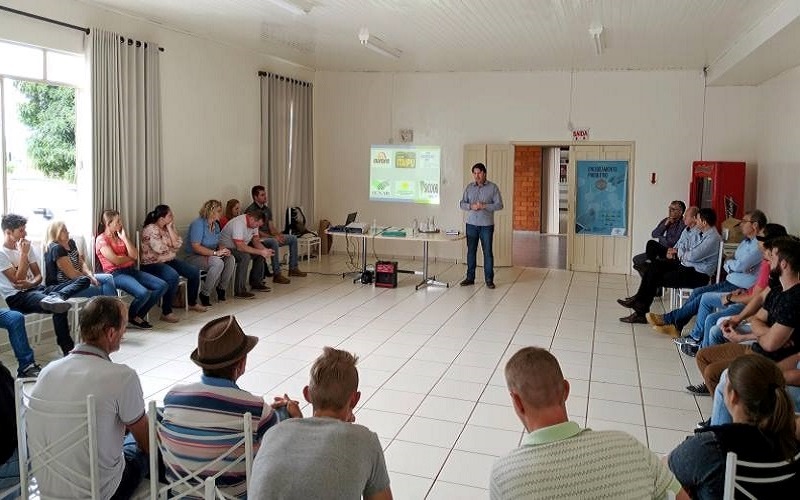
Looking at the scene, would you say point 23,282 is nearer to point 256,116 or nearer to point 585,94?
point 256,116

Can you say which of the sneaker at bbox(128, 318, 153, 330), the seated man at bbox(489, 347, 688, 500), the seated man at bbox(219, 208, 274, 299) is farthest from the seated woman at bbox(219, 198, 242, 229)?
the seated man at bbox(489, 347, 688, 500)

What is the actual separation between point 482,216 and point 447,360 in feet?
12.1

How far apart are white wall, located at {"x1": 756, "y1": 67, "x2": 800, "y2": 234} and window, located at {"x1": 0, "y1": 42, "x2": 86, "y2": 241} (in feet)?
23.9

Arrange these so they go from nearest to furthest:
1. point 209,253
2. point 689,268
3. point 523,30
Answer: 1. point 689,268
2. point 523,30
3. point 209,253

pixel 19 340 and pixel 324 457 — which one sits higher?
pixel 324 457

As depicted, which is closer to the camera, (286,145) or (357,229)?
(357,229)

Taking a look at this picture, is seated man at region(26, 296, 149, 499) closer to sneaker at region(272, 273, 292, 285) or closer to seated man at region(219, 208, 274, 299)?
seated man at region(219, 208, 274, 299)

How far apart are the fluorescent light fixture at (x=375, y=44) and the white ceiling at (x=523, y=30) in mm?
87

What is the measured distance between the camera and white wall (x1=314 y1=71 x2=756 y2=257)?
942cm

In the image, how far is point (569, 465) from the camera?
1620mm

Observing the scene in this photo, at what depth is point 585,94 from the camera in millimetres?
9797

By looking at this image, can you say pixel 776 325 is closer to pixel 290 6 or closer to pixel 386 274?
pixel 290 6

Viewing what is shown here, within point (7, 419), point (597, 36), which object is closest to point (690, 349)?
point (597, 36)

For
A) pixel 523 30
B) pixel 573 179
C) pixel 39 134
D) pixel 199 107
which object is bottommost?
pixel 573 179
